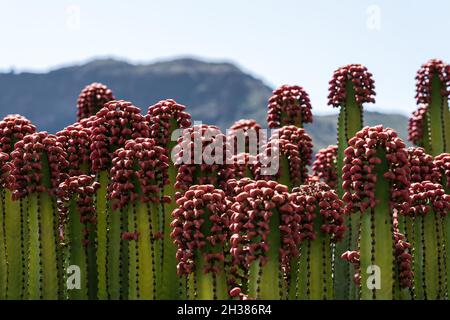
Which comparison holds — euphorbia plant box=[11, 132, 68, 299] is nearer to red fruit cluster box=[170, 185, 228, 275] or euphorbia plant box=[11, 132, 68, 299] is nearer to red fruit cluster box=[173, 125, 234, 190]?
red fruit cluster box=[173, 125, 234, 190]

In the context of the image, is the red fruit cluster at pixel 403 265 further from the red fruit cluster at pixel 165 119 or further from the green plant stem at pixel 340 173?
the red fruit cluster at pixel 165 119

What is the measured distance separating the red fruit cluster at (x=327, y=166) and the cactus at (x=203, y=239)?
5.02m

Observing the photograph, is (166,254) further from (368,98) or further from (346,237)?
(368,98)

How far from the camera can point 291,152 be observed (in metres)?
8.75

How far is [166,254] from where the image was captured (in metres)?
7.34

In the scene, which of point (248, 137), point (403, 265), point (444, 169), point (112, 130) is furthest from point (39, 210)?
point (444, 169)

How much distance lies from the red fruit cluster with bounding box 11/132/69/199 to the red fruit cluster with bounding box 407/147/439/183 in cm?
403

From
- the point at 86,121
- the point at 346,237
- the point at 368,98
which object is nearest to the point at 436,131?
the point at 368,98

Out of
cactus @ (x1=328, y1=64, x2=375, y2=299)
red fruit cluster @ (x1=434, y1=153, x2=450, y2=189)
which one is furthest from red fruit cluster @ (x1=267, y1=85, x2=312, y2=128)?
red fruit cluster @ (x1=434, y1=153, x2=450, y2=189)

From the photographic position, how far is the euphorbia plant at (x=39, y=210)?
681 cm

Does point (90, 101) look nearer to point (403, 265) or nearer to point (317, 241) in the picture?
point (317, 241)

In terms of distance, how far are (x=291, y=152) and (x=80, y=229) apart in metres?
2.94

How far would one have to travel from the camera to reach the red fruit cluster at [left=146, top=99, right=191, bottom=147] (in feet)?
26.0
